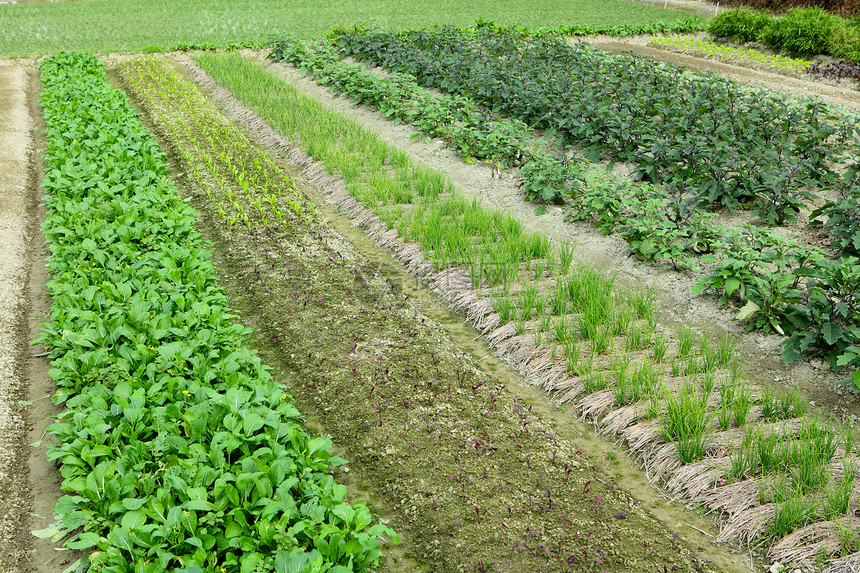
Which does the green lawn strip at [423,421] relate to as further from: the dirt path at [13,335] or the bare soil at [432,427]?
the dirt path at [13,335]

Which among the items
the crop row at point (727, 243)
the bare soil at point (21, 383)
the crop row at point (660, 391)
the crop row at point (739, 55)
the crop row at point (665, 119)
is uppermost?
the crop row at point (739, 55)

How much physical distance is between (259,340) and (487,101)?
21.3 feet

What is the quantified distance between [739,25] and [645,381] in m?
16.1

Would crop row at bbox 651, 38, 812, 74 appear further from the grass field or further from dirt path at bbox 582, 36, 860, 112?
the grass field

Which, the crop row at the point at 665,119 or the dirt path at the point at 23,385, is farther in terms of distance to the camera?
the crop row at the point at 665,119

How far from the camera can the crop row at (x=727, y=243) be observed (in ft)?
14.1

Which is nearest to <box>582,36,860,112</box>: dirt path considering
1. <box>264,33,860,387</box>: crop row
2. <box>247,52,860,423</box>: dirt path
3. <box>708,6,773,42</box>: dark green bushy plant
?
<box>708,6,773,42</box>: dark green bushy plant

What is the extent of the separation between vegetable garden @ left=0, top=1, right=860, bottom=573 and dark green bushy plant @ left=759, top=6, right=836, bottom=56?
8088 millimetres

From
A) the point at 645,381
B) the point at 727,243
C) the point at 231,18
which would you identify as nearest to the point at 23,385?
the point at 645,381

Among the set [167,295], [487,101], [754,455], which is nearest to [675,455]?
[754,455]

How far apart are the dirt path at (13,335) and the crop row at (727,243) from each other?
439 centimetres

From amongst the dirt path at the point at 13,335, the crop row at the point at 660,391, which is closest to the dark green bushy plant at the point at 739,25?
the crop row at the point at 660,391

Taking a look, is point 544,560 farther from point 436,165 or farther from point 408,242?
point 436,165

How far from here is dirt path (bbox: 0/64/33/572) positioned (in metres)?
3.29
